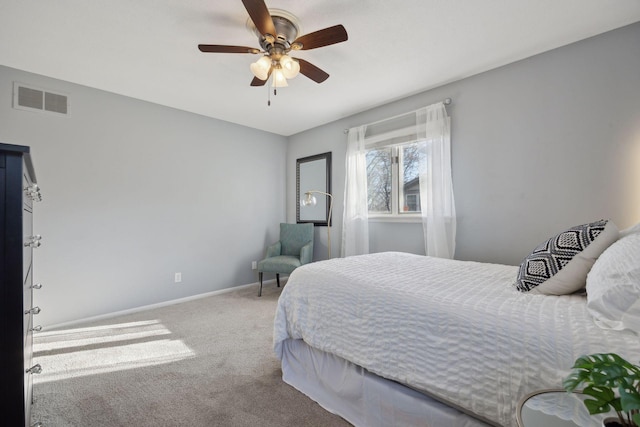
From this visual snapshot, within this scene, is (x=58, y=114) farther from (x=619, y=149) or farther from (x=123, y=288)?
(x=619, y=149)

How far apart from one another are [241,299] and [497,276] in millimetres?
2949

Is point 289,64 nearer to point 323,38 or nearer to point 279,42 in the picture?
point 279,42

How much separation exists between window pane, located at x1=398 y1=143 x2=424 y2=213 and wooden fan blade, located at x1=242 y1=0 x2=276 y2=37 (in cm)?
200

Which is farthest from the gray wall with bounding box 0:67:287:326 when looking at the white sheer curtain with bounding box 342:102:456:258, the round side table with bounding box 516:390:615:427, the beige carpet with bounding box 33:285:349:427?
the round side table with bounding box 516:390:615:427

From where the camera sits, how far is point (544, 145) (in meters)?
2.28

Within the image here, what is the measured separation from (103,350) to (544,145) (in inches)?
157

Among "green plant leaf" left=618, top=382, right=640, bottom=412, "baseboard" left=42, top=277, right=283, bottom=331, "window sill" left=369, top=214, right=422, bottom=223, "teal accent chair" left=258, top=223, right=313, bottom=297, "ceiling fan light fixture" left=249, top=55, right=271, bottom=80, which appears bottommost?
"baseboard" left=42, top=277, right=283, bottom=331

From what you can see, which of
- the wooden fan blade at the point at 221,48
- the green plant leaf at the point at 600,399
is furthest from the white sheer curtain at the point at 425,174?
the green plant leaf at the point at 600,399

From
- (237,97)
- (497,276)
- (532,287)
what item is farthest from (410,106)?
(532,287)

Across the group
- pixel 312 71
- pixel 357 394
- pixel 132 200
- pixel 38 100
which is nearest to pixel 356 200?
pixel 312 71

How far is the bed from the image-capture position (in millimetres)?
917

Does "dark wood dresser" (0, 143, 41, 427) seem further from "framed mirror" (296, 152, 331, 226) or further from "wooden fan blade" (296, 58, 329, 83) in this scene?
"framed mirror" (296, 152, 331, 226)

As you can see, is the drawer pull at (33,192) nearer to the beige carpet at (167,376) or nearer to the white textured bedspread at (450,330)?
the beige carpet at (167,376)

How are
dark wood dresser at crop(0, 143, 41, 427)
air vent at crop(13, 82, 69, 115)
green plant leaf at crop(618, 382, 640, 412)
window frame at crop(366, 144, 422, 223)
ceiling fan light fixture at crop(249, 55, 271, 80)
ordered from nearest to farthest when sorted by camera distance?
green plant leaf at crop(618, 382, 640, 412)
dark wood dresser at crop(0, 143, 41, 427)
ceiling fan light fixture at crop(249, 55, 271, 80)
air vent at crop(13, 82, 69, 115)
window frame at crop(366, 144, 422, 223)
